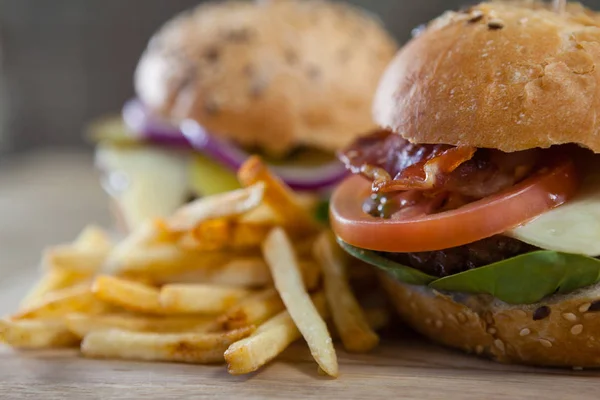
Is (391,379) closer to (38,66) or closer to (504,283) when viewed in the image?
(504,283)

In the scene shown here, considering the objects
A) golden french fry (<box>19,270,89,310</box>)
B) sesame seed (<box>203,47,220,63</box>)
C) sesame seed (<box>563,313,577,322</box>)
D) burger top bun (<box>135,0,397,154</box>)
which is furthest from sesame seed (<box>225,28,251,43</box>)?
sesame seed (<box>563,313,577,322</box>)

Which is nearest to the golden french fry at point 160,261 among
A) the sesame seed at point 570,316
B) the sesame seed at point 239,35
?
the sesame seed at point 570,316

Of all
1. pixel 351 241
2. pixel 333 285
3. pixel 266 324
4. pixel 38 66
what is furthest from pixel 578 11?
pixel 38 66

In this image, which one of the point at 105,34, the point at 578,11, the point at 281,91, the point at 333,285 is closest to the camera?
the point at 578,11

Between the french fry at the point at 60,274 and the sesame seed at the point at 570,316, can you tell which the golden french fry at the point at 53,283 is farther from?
the sesame seed at the point at 570,316

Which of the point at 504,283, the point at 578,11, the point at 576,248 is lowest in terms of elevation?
the point at 504,283

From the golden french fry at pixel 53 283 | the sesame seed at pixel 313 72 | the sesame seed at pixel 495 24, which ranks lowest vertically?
the golden french fry at pixel 53 283

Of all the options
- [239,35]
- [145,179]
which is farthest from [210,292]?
[239,35]

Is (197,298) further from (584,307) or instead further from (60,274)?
(584,307)
